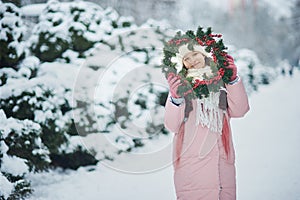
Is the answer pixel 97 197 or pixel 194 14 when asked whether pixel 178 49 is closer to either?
pixel 194 14

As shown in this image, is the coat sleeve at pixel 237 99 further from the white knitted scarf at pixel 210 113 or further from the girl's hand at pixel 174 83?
the girl's hand at pixel 174 83

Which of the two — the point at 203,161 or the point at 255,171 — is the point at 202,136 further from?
the point at 255,171

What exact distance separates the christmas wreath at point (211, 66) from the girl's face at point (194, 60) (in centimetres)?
2

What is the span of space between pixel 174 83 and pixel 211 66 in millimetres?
172

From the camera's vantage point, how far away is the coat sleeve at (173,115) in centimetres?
190

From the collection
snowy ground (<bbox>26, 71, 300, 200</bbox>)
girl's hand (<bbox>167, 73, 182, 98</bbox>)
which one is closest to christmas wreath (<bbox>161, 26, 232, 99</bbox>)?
girl's hand (<bbox>167, 73, 182, 98</bbox>)

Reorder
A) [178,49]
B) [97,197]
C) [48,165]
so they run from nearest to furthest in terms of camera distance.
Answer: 1. [178,49]
2. [97,197]
3. [48,165]

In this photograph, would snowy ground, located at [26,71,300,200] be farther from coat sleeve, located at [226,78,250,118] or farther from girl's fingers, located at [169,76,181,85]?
girl's fingers, located at [169,76,181,85]

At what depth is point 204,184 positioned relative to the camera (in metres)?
1.94

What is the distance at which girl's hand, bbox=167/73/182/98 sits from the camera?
73.3 inches

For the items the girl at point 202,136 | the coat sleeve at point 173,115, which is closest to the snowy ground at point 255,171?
the girl at point 202,136

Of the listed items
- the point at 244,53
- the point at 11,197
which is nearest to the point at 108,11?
the point at 244,53

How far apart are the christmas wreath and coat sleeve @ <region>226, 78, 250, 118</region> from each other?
5 cm

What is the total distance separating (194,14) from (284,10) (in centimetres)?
53
